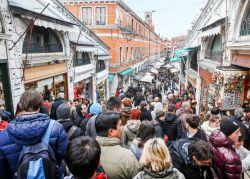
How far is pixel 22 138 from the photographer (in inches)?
94.7

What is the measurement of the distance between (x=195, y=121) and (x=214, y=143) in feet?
2.58

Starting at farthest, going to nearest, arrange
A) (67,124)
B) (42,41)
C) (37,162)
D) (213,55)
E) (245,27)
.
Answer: (213,55), (42,41), (245,27), (67,124), (37,162)

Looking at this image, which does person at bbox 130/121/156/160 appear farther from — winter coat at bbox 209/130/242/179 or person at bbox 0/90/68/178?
person at bbox 0/90/68/178

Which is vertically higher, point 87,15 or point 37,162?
point 87,15

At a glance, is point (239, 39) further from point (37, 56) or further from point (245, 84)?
point (37, 56)

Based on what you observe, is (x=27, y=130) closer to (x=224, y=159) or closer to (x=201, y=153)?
(x=201, y=153)

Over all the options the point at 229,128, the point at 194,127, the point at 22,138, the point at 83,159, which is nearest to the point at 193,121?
the point at 194,127

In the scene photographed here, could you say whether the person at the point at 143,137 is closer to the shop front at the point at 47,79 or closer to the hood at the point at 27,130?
the hood at the point at 27,130

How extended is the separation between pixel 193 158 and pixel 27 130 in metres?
1.95

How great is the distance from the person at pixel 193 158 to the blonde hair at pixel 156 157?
1.72 feet

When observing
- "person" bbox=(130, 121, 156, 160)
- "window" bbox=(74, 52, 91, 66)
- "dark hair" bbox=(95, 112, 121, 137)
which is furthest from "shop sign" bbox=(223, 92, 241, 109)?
"window" bbox=(74, 52, 91, 66)

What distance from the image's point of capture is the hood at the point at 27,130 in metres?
2.40

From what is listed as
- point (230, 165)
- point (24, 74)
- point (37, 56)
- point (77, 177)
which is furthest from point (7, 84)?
point (230, 165)

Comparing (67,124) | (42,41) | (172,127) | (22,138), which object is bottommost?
(172,127)
